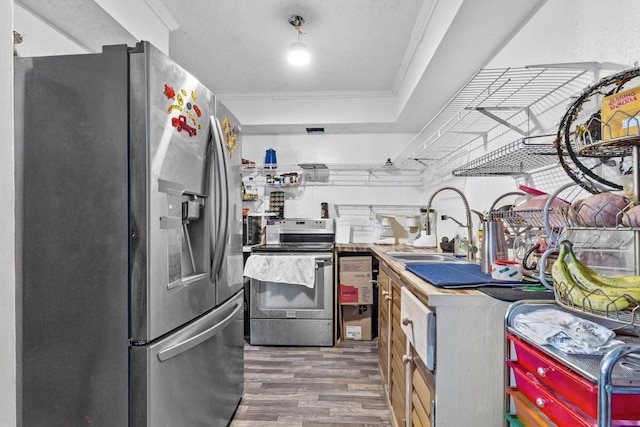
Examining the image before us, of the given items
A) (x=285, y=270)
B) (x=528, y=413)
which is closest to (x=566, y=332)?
(x=528, y=413)

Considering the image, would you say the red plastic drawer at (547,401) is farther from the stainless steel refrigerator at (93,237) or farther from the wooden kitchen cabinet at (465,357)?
the stainless steel refrigerator at (93,237)

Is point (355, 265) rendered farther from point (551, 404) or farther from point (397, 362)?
point (551, 404)

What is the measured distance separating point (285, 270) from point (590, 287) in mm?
2338

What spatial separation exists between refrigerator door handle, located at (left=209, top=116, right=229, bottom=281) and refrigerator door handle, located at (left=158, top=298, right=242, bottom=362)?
0.77ft

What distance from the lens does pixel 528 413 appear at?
2.48 ft

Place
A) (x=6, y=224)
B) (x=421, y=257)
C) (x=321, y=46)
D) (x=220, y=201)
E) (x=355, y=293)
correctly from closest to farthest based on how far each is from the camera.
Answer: (x=6, y=224), (x=220, y=201), (x=421, y=257), (x=321, y=46), (x=355, y=293)

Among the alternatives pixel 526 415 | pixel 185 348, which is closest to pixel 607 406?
pixel 526 415

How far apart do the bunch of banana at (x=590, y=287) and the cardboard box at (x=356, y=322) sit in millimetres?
2441

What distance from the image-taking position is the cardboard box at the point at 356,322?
307cm

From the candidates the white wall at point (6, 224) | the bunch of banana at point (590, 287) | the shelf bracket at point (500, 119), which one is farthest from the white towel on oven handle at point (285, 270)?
the white wall at point (6, 224)

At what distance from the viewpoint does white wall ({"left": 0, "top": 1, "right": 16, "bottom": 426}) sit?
20.8 inches

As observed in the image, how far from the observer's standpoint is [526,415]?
78 cm

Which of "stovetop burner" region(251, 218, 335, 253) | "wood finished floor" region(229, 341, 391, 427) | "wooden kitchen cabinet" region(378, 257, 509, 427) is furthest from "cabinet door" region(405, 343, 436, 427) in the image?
"stovetop burner" region(251, 218, 335, 253)

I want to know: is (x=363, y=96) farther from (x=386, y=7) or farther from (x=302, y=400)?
(x=302, y=400)
